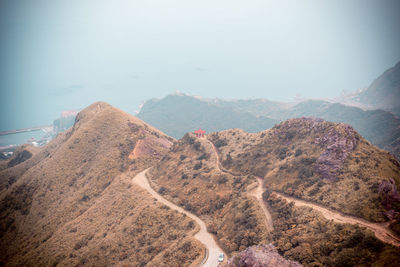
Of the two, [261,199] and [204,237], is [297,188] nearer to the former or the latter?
[261,199]

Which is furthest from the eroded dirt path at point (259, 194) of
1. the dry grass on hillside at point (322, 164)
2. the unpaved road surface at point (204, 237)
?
the unpaved road surface at point (204, 237)

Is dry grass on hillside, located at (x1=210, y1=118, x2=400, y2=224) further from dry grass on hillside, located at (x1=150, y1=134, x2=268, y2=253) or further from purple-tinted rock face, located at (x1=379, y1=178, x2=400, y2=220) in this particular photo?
dry grass on hillside, located at (x1=150, y1=134, x2=268, y2=253)

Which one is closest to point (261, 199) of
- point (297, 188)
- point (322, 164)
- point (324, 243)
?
point (297, 188)

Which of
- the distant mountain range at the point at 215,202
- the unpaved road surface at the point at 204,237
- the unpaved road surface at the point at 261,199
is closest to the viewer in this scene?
the distant mountain range at the point at 215,202

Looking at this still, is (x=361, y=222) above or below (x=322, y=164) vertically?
below

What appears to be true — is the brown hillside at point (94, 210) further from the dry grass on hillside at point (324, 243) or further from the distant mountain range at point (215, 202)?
the dry grass on hillside at point (324, 243)

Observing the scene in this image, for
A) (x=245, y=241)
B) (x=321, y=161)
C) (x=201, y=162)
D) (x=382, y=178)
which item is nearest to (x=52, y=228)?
(x=201, y=162)

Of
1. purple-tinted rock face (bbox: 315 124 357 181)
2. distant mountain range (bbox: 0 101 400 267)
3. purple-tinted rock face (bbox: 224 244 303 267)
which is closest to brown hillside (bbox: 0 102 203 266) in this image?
distant mountain range (bbox: 0 101 400 267)
